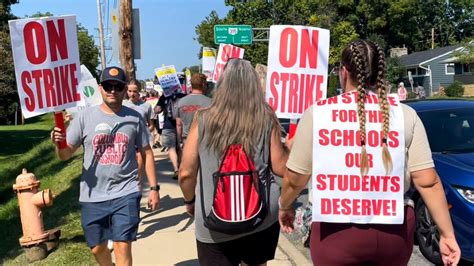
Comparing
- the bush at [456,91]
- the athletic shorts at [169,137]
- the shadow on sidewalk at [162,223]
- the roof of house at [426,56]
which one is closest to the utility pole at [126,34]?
the athletic shorts at [169,137]

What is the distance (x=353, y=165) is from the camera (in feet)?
8.75

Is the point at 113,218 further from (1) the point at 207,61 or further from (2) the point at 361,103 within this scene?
(1) the point at 207,61

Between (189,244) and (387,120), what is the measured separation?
4381mm

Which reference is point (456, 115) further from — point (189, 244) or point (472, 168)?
point (189, 244)

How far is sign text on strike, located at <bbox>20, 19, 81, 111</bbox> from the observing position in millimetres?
5113

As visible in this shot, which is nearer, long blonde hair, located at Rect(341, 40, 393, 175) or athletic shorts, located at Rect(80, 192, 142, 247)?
long blonde hair, located at Rect(341, 40, 393, 175)

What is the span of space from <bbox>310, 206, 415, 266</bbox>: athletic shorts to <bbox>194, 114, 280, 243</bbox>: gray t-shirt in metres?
0.64

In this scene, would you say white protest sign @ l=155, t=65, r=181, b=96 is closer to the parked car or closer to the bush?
the parked car

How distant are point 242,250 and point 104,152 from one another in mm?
1656

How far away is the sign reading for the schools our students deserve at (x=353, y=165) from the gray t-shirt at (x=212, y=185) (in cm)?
66

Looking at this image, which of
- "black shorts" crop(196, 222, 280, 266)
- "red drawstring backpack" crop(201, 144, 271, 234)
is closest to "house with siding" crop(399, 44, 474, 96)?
"black shorts" crop(196, 222, 280, 266)

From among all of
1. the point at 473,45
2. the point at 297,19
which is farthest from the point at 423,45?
the point at 473,45

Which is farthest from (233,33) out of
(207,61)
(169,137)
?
(169,137)

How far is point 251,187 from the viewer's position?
324 cm
